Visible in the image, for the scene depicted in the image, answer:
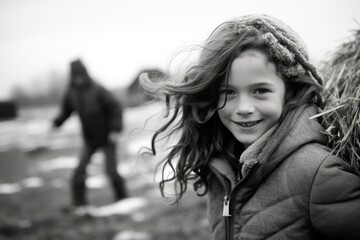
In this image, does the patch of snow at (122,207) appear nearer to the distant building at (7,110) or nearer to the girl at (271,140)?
the girl at (271,140)

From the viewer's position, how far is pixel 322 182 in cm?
157

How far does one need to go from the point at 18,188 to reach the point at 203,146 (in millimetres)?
5794

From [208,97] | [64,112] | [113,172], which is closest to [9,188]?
[64,112]

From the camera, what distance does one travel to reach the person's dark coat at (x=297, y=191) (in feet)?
5.10

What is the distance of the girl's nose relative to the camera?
5.81ft

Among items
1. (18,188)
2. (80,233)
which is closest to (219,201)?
(80,233)

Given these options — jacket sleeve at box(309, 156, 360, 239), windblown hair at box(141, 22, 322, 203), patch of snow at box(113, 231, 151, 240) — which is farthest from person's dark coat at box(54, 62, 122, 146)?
jacket sleeve at box(309, 156, 360, 239)

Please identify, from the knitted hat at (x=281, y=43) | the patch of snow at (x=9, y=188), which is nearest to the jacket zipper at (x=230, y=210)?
the knitted hat at (x=281, y=43)

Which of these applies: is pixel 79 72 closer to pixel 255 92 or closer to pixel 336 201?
pixel 255 92

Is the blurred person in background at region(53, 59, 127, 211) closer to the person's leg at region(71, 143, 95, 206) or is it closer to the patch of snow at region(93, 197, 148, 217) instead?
the person's leg at region(71, 143, 95, 206)

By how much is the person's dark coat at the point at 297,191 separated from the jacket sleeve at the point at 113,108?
4.32 metres

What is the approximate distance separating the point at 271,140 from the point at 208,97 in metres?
0.42

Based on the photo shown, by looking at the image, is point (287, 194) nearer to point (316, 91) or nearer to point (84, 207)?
point (316, 91)

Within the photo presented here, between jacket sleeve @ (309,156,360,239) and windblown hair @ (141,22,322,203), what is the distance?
1.19 feet
